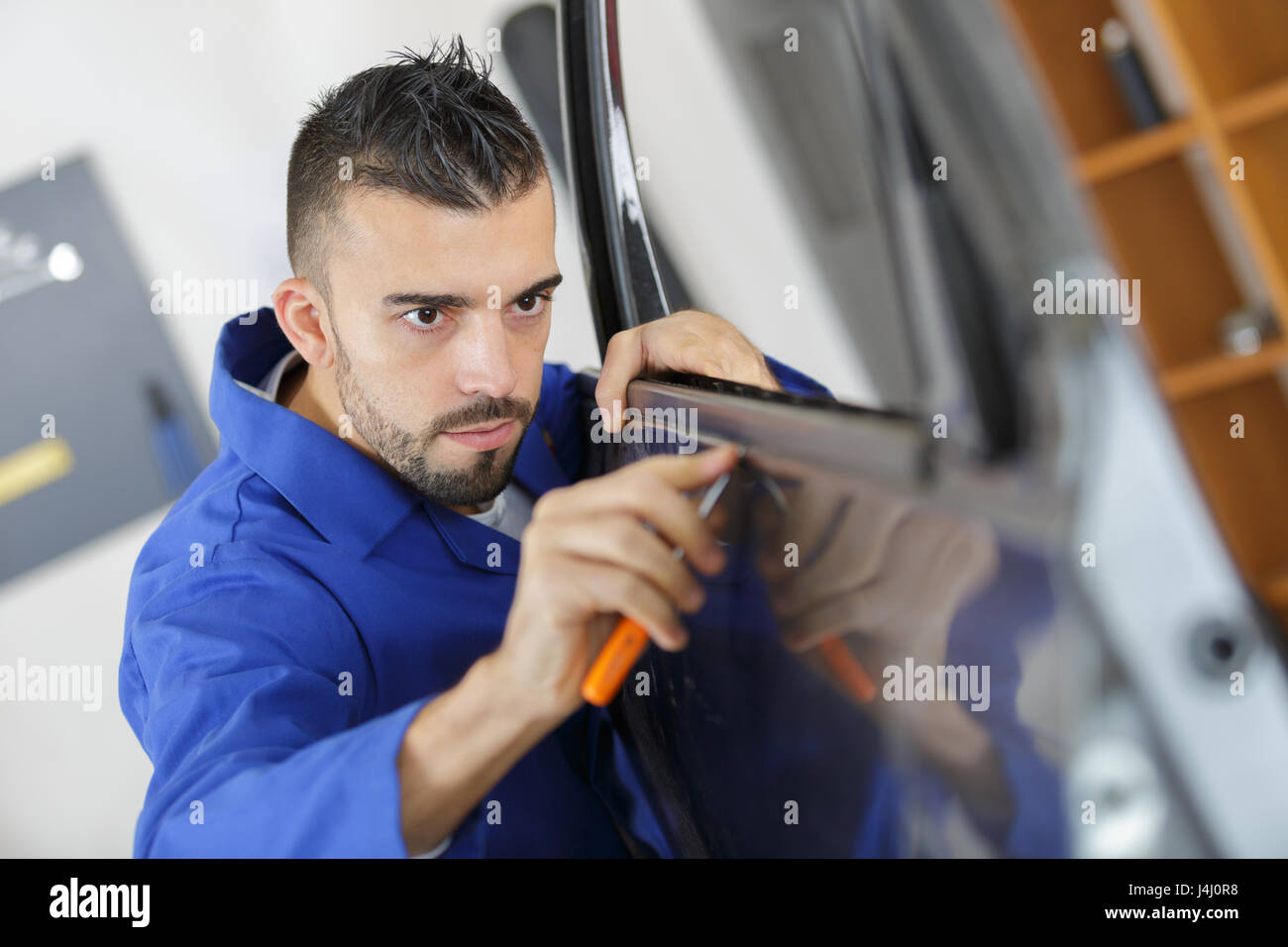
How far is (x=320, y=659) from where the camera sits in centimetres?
48

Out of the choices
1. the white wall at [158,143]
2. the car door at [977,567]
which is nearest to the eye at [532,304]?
the car door at [977,567]

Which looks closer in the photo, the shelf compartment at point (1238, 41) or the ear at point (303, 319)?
the ear at point (303, 319)

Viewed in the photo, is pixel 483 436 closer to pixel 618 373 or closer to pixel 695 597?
pixel 618 373

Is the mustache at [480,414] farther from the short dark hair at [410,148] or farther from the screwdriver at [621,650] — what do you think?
the screwdriver at [621,650]

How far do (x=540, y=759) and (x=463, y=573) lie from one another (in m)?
0.12

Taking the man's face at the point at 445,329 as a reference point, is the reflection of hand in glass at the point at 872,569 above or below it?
below

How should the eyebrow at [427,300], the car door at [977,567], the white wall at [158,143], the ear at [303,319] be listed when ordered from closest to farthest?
1. the car door at [977,567]
2. the eyebrow at [427,300]
3. the ear at [303,319]
4. the white wall at [158,143]

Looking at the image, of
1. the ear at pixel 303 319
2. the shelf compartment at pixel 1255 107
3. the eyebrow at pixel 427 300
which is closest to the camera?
the eyebrow at pixel 427 300

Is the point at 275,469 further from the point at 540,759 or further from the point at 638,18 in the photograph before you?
the point at 638,18

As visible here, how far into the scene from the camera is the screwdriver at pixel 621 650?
283mm

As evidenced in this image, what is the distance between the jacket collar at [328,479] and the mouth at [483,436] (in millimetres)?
42

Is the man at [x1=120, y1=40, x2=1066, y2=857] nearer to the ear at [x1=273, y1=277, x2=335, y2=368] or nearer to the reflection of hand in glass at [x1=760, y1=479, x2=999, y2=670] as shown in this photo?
the ear at [x1=273, y1=277, x2=335, y2=368]

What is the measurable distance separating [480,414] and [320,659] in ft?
0.55

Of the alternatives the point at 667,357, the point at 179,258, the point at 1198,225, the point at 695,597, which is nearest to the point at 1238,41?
the point at 1198,225
